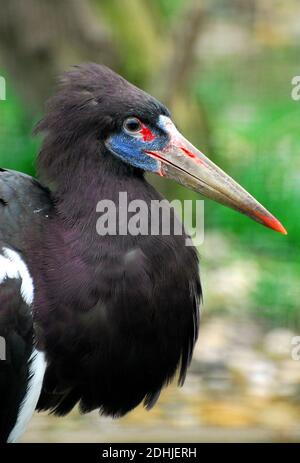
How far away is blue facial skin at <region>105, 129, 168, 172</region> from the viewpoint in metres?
3.30

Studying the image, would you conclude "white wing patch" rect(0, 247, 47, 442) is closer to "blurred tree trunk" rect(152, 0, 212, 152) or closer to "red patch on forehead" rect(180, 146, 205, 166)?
"red patch on forehead" rect(180, 146, 205, 166)

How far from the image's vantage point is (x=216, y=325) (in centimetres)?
550

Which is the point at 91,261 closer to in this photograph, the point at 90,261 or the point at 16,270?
the point at 90,261

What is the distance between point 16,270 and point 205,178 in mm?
702

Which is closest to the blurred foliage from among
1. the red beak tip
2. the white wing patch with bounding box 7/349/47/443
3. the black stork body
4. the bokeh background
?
the bokeh background

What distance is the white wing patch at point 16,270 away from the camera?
3.16m

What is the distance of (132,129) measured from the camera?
10.9 feet

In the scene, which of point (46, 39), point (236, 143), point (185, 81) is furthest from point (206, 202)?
point (46, 39)

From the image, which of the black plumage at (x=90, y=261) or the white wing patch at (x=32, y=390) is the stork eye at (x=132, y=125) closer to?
the black plumage at (x=90, y=261)

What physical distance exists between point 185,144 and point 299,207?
255 centimetres

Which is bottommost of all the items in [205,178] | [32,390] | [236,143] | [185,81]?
[32,390]

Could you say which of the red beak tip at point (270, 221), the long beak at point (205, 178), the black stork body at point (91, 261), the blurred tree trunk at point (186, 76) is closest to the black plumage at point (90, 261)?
the black stork body at point (91, 261)

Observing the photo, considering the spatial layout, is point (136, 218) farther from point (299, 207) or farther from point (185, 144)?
point (299, 207)

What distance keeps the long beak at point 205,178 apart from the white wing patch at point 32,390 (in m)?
0.74
